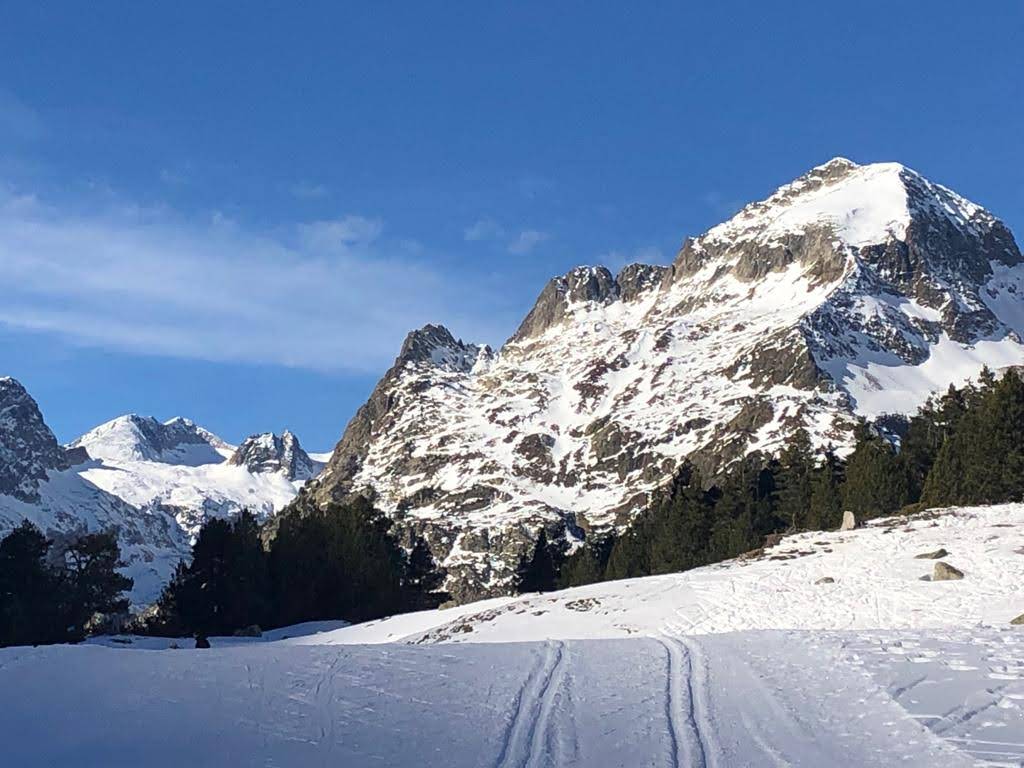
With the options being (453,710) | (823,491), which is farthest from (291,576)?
(453,710)

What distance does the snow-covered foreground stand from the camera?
1352cm

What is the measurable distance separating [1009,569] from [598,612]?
14957mm

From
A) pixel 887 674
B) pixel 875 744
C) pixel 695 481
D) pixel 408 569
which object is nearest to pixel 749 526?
pixel 695 481

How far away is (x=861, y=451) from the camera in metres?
76.1

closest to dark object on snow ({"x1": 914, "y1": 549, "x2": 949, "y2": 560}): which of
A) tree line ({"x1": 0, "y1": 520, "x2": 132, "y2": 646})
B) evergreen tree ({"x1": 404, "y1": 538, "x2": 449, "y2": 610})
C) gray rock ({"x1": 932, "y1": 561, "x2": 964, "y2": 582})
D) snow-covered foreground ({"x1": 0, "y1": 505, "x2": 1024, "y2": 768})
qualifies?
gray rock ({"x1": 932, "y1": 561, "x2": 964, "y2": 582})

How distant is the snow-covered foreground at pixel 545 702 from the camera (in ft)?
44.3

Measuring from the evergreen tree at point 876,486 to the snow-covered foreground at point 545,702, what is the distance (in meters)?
41.0

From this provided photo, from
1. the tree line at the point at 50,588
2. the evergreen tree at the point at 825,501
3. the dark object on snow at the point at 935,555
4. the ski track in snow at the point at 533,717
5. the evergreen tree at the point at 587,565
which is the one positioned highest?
the evergreen tree at the point at 825,501

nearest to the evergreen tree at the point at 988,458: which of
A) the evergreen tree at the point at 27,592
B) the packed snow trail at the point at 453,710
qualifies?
the packed snow trail at the point at 453,710

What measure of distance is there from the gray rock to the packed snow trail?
15163mm

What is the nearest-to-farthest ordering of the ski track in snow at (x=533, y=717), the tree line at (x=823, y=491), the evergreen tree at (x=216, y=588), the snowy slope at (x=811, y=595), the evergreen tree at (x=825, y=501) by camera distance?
1. the ski track in snow at (x=533, y=717)
2. the snowy slope at (x=811, y=595)
3. the evergreen tree at (x=216, y=588)
4. the tree line at (x=823, y=491)
5. the evergreen tree at (x=825, y=501)

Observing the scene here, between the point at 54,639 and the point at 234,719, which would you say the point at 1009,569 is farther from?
the point at 54,639

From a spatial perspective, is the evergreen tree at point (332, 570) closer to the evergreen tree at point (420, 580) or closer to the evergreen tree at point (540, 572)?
the evergreen tree at point (420, 580)

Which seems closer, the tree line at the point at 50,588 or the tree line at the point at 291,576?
the tree line at the point at 50,588
